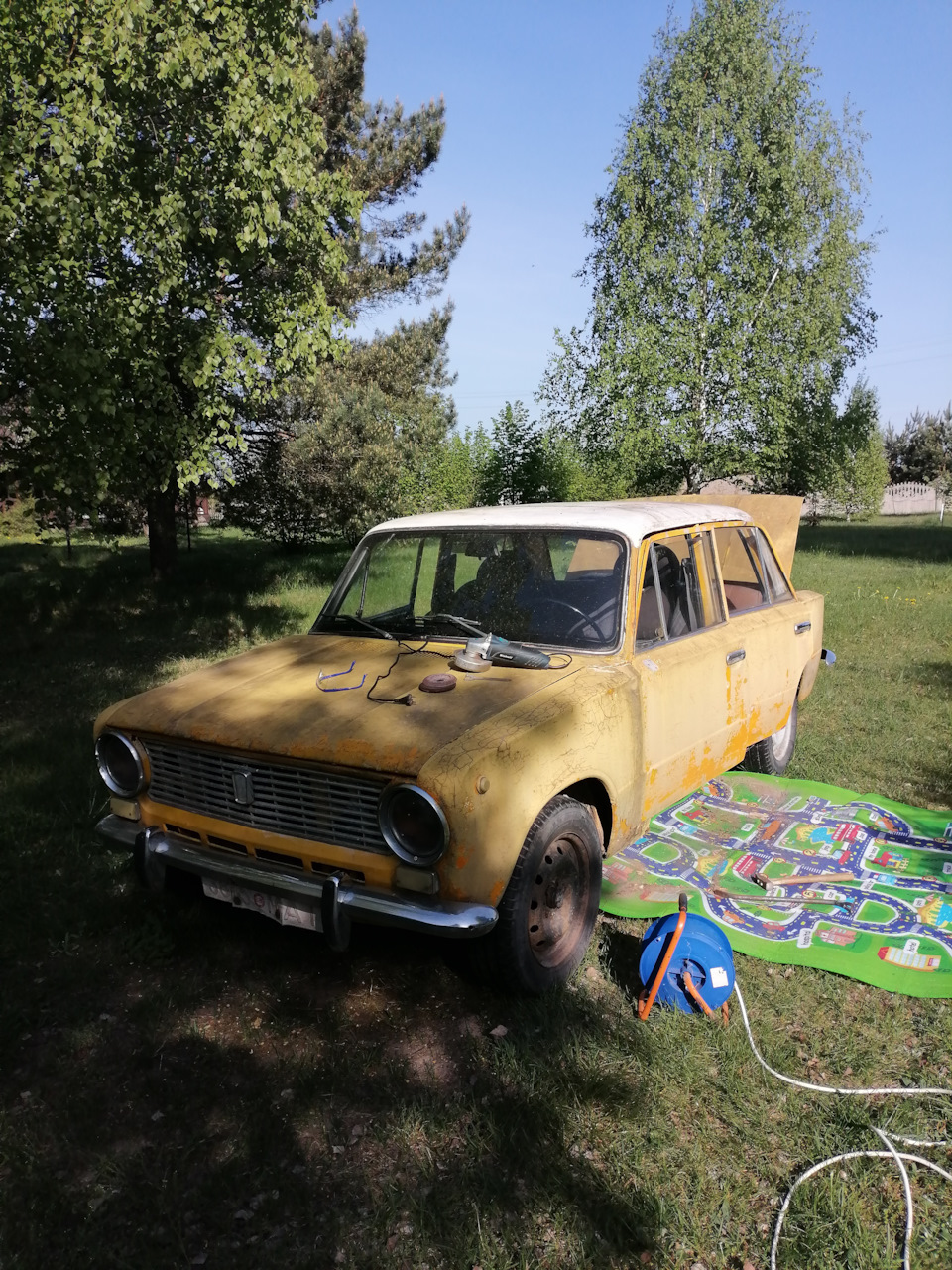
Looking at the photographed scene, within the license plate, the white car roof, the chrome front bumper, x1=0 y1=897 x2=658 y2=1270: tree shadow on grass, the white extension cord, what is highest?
the white car roof

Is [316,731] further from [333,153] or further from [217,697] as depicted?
[333,153]

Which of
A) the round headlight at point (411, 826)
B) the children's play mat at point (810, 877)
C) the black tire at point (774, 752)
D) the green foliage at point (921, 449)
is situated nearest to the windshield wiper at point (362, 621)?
the round headlight at point (411, 826)

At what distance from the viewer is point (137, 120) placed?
744cm

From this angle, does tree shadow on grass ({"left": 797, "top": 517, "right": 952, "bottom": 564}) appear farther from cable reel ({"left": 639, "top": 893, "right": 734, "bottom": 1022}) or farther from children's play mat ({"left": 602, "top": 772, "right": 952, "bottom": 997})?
cable reel ({"left": 639, "top": 893, "right": 734, "bottom": 1022})

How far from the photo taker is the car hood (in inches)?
119

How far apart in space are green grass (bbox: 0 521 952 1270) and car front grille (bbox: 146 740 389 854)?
2.41 ft

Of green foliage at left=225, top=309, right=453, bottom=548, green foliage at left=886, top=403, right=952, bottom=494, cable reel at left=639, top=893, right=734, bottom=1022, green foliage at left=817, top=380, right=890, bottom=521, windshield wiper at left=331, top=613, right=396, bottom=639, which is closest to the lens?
cable reel at left=639, top=893, right=734, bottom=1022

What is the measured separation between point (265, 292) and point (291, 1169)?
7563mm

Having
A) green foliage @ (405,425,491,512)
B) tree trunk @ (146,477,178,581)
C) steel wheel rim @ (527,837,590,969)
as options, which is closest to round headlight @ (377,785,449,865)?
steel wheel rim @ (527,837,590,969)

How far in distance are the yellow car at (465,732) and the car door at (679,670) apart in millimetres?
15

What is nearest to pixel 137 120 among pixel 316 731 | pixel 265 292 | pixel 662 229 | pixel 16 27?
pixel 16 27

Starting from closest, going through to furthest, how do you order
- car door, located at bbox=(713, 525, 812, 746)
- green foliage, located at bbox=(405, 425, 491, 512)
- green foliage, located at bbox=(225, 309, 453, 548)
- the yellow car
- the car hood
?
1. the yellow car
2. the car hood
3. car door, located at bbox=(713, 525, 812, 746)
4. green foliage, located at bbox=(225, 309, 453, 548)
5. green foliage, located at bbox=(405, 425, 491, 512)

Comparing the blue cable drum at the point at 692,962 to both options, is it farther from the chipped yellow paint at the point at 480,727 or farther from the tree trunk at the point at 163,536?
the tree trunk at the point at 163,536

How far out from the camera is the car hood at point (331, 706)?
3.02m
